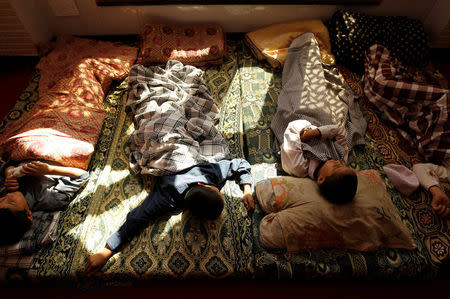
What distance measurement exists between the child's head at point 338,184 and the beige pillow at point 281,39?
3.29ft

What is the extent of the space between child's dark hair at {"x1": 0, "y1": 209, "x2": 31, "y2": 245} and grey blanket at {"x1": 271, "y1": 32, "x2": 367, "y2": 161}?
128 cm

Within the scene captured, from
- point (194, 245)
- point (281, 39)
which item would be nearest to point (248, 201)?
point (194, 245)

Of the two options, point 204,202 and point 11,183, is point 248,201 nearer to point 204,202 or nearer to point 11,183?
point 204,202

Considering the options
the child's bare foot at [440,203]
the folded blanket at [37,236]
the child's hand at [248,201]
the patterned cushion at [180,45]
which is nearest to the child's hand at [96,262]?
the folded blanket at [37,236]

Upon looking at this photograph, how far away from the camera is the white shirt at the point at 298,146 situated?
4.53 feet

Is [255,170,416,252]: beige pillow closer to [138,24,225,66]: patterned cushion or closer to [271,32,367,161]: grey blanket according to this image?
[271,32,367,161]: grey blanket

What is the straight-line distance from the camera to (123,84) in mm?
1892

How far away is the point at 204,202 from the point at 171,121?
21.0 inches

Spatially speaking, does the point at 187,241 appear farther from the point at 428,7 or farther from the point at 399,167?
the point at 428,7

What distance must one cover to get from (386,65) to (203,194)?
152cm

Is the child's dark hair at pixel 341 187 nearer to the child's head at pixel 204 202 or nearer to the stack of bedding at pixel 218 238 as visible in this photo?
the stack of bedding at pixel 218 238

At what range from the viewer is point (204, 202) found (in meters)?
1.16

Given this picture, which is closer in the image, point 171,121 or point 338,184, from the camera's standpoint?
point 338,184

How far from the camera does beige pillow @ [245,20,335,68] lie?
1956mm
